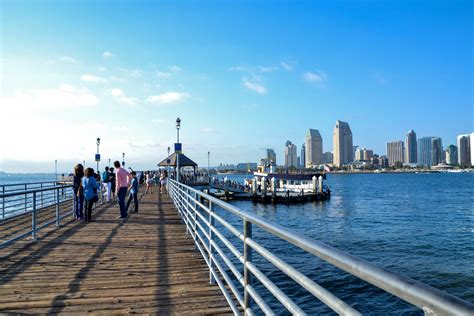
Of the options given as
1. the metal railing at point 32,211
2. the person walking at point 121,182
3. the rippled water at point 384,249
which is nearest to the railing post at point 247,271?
the metal railing at point 32,211

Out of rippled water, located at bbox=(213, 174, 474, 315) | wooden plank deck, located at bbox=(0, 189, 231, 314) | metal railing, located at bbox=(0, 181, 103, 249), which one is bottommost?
rippled water, located at bbox=(213, 174, 474, 315)

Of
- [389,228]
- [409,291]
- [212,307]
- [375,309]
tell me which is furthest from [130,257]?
[389,228]

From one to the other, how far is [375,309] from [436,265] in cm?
630

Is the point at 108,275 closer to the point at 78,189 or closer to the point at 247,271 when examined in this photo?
the point at 247,271

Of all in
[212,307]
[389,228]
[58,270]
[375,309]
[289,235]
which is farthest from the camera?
[389,228]

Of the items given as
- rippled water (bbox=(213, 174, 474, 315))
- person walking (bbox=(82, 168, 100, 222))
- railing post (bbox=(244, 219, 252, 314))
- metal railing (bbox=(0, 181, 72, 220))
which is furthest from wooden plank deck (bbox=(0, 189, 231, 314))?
rippled water (bbox=(213, 174, 474, 315))

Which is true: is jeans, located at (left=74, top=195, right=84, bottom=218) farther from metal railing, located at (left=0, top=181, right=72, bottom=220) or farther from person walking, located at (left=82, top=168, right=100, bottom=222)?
person walking, located at (left=82, top=168, right=100, bottom=222)

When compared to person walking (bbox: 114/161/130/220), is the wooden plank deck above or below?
below

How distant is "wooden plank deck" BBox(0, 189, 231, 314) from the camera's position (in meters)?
4.38

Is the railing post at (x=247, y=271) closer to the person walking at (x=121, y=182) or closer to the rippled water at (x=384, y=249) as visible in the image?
the rippled water at (x=384, y=249)

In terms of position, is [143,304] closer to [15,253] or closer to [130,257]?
[130,257]

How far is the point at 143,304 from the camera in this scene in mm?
4395

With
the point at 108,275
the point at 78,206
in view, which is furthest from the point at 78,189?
the point at 108,275

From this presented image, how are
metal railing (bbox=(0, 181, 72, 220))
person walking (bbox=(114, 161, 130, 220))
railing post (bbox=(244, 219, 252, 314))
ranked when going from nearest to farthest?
railing post (bbox=(244, 219, 252, 314)), metal railing (bbox=(0, 181, 72, 220)), person walking (bbox=(114, 161, 130, 220))
